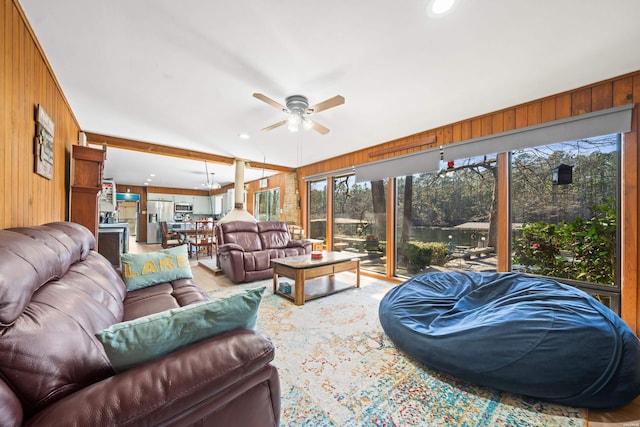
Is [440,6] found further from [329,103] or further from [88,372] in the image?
[88,372]

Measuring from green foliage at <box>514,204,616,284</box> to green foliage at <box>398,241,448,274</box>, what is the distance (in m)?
0.98

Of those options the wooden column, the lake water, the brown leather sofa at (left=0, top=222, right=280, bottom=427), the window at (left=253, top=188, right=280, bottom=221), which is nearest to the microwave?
the window at (left=253, top=188, right=280, bottom=221)

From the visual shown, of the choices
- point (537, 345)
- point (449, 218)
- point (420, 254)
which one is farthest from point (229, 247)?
point (537, 345)

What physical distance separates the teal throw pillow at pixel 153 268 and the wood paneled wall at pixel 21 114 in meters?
0.75

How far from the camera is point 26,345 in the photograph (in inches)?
28.1

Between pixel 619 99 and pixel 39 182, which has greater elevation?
pixel 619 99

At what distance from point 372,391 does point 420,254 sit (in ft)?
9.36

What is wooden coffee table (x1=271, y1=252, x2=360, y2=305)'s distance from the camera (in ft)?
9.97

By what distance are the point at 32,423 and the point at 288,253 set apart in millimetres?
4017

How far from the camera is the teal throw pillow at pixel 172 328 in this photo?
830mm

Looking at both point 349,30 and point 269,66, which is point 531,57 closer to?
point 349,30

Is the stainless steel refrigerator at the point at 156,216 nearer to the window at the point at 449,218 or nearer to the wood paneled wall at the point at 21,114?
the wood paneled wall at the point at 21,114

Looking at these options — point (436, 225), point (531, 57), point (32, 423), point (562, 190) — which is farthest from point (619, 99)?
point (32, 423)

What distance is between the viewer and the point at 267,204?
7949mm
